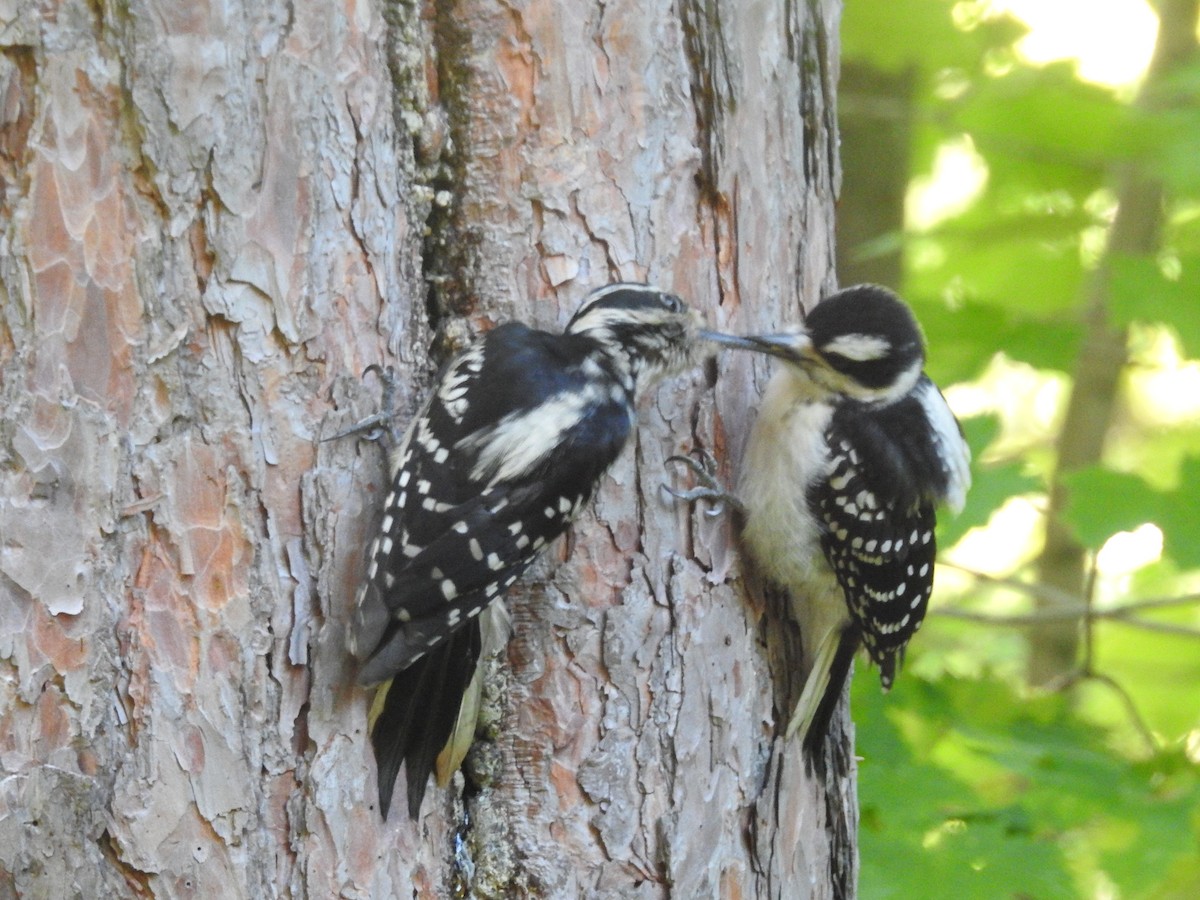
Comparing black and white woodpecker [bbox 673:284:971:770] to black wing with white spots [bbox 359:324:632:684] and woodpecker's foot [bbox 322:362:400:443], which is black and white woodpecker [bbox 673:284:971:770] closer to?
black wing with white spots [bbox 359:324:632:684]

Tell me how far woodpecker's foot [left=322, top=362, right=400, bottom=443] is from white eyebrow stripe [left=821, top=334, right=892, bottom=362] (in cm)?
82

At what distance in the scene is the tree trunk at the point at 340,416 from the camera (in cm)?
173

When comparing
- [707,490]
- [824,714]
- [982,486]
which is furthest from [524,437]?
[982,486]

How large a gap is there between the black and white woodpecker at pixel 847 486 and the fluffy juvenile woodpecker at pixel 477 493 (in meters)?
0.33

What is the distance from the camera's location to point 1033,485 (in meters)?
2.97

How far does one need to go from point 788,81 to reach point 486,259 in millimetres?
684

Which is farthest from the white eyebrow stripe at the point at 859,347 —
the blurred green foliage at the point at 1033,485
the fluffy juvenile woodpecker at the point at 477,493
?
the blurred green foliage at the point at 1033,485

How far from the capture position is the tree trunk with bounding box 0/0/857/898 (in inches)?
68.0

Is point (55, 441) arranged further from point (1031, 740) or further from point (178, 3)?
point (1031, 740)

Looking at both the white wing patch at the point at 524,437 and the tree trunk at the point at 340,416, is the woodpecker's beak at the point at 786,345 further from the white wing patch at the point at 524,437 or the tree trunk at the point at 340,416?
the white wing patch at the point at 524,437

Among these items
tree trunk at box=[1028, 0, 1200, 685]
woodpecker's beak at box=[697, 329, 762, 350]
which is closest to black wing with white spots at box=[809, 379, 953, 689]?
woodpecker's beak at box=[697, 329, 762, 350]

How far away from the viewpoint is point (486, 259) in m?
2.09

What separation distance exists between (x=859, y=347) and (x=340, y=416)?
3.37 feet

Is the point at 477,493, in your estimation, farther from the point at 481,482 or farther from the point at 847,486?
the point at 847,486
